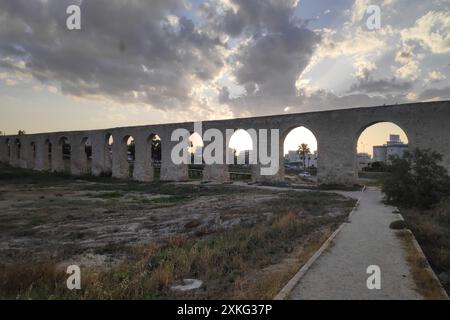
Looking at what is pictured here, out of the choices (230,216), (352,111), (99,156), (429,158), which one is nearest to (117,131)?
(99,156)

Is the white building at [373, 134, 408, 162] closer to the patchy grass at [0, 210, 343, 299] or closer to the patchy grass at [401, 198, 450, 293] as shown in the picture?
the patchy grass at [401, 198, 450, 293]

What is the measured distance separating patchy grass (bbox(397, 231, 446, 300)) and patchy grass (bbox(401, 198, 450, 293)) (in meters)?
0.36

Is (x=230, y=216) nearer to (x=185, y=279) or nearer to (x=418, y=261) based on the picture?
(x=185, y=279)

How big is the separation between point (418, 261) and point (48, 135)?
42.9 metres

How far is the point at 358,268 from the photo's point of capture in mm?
4930

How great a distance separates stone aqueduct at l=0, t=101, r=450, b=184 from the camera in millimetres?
16297

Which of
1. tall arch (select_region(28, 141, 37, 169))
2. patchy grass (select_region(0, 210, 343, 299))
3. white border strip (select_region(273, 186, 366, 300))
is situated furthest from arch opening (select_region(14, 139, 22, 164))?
white border strip (select_region(273, 186, 366, 300))

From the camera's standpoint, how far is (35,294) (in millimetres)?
4457

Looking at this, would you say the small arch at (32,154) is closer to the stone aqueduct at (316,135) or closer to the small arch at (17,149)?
the small arch at (17,149)

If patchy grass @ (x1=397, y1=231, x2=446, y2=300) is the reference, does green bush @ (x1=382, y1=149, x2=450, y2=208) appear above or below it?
above

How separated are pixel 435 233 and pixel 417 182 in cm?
532

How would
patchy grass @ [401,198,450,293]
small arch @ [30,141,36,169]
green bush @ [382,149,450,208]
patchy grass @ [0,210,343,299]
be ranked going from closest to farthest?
patchy grass @ [0,210,343,299], patchy grass @ [401,198,450,293], green bush @ [382,149,450,208], small arch @ [30,141,36,169]

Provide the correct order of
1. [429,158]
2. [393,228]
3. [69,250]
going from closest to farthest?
[69,250], [393,228], [429,158]

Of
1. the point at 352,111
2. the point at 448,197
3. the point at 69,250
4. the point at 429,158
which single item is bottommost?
the point at 69,250
